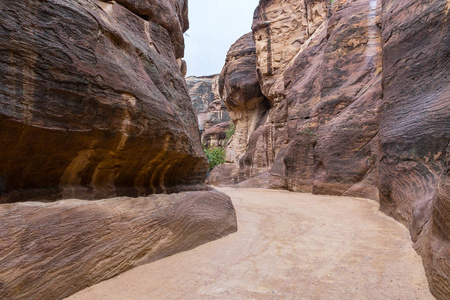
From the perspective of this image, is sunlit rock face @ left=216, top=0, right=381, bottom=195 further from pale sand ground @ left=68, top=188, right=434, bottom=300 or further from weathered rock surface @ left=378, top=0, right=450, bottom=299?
pale sand ground @ left=68, top=188, right=434, bottom=300

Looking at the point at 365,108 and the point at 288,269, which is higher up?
the point at 365,108

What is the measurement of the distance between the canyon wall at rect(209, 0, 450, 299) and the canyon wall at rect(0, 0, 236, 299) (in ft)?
8.80

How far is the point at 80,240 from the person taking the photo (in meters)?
2.06

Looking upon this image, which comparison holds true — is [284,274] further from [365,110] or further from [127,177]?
[365,110]

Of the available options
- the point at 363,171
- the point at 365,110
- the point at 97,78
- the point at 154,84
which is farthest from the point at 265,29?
the point at 97,78

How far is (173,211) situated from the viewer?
3047mm

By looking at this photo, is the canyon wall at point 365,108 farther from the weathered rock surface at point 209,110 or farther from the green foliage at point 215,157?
the weathered rock surface at point 209,110

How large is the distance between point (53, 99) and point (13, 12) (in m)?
0.71

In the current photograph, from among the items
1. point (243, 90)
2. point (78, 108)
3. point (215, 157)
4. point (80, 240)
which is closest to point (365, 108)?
point (78, 108)

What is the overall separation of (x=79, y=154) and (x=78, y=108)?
477 millimetres

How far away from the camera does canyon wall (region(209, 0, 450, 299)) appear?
11.2 feet

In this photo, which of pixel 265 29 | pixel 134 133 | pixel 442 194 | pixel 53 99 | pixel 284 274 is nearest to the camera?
pixel 442 194

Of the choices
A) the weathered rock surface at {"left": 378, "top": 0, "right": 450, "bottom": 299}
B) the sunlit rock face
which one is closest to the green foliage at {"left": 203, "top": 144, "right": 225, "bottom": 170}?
the sunlit rock face

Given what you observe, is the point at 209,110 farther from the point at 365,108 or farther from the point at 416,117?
the point at 416,117
